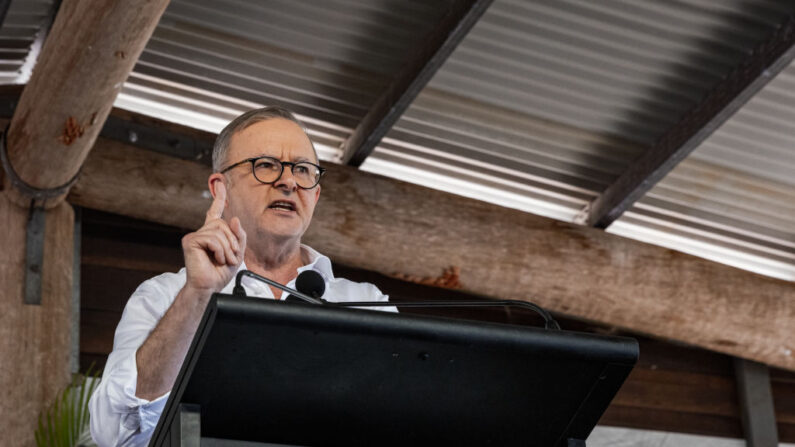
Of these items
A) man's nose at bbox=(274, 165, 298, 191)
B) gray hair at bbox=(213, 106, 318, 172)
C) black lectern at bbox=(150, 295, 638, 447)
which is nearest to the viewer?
black lectern at bbox=(150, 295, 638, 447)

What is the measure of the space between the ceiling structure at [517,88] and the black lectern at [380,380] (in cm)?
264

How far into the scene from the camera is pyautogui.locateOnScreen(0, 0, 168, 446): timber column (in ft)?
9.89

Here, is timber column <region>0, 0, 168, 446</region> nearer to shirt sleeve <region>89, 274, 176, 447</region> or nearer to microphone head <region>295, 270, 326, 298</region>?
shirt sleeve <region>89, 274, 176, 447</region>

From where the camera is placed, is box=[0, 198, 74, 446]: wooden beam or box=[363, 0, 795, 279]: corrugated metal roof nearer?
box=[0, 198, 74, 446]: wooden beam

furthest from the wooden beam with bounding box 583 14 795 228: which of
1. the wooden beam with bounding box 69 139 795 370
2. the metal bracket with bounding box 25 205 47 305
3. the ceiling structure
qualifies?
the metal bracket with bounding box 25 205 47 305

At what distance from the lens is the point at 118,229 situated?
14.2 feet

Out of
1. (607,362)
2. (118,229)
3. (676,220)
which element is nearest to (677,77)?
(676,220)

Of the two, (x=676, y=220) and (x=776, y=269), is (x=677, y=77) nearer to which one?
(x=676, y=220)

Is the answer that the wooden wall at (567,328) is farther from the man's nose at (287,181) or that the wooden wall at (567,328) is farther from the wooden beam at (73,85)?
the man's nose at (287,181)

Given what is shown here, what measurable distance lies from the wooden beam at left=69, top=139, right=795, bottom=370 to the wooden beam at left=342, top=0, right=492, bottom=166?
150mm

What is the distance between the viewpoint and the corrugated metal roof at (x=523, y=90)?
12.3ft

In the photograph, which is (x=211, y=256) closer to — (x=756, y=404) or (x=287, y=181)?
(x=287, y=181)

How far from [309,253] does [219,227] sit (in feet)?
2.51

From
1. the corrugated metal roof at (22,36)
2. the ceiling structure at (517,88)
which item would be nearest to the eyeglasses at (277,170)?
the ceiling structure at (517,88)
